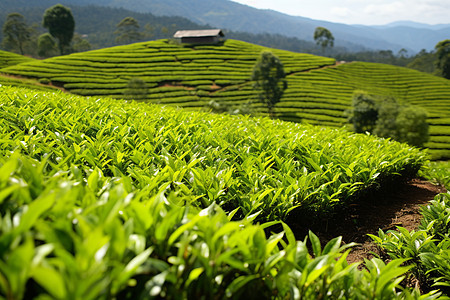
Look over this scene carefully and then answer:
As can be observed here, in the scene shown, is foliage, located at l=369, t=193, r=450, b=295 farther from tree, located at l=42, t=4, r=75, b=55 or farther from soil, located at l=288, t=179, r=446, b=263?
tree, located at l=42, t=4, r=75, b=55

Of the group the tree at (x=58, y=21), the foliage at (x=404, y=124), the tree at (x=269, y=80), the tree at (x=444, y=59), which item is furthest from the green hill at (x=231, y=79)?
the tree at (x=58, y=21)

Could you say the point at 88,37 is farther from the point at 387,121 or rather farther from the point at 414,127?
the point at 414,127

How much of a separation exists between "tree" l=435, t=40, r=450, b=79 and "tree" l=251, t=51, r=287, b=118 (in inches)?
2365

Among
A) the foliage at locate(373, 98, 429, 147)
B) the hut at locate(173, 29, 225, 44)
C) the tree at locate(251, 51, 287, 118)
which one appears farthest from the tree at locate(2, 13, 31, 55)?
the foliage at locate(373, 98, 429, 147)

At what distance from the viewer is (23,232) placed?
100 cm

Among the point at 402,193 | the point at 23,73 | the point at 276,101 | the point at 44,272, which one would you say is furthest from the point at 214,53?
the point at 44,272

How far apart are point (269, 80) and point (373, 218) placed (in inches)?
1532

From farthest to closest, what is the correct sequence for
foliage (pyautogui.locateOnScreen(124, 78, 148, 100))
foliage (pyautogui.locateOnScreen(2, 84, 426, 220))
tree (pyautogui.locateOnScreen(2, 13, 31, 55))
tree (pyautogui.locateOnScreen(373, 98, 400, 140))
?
tree (pyautogui.locateOnScreen(2, 13, 31, 55)), foliage (pyautogui.locateOnScreen(124, 78, 148, 100)), tree (pyautogui.locateOnScreen(373, 98, 400, 140)), foliage (pyautogui.locateOnScreen(2, 84, 426, 220))

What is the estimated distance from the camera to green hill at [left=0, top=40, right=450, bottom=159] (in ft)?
122

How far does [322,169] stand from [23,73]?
4532 cm

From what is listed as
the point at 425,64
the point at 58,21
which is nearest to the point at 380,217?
the point at 58,21

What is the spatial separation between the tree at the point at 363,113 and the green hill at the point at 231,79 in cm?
179

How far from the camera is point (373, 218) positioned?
3691 mm

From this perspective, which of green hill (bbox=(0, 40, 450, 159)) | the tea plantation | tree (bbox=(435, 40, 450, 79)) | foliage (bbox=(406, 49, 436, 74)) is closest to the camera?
the tea plantation
